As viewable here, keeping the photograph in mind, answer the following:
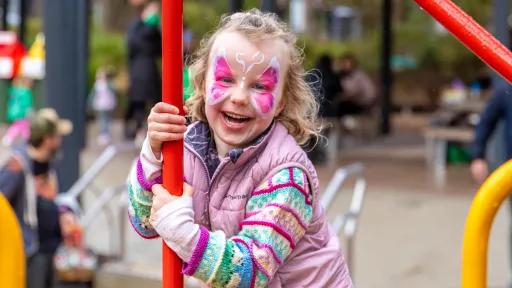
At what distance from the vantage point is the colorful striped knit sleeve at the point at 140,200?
2178 millimetres

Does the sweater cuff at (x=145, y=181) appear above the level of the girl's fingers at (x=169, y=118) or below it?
below

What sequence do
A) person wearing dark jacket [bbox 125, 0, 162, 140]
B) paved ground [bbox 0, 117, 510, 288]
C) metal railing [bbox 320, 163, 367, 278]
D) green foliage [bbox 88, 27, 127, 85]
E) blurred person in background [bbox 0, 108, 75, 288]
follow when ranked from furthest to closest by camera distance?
green foliage [bbox 88, 27, 127, 85] → person wearing dark jacket [bbox 125, 0, 162, 140] → paved ground [bbox 0, 117, 510, 288] → metal railing [bbox 320, 163, 367, 278] → blurred person in background [bbox 0, 108, 75, 288]

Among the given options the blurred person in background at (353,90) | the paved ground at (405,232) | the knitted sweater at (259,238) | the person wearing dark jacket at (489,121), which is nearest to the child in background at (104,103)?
the paved ground at (405,232)

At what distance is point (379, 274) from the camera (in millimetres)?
6699

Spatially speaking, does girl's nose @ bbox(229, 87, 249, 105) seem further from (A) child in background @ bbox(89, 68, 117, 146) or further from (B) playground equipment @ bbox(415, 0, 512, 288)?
(A) child in background @ bbox(89, 68, 117, 146)

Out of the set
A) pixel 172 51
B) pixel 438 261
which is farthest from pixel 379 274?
pixel 172 51

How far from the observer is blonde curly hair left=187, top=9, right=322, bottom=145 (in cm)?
228

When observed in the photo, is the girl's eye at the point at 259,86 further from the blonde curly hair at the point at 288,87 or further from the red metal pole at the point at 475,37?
Answer: the red metal pole at the point at 475,37

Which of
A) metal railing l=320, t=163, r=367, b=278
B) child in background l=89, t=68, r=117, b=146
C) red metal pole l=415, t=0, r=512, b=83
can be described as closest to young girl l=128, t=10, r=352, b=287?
red metal pole l=415, t=0, r=512, b=83

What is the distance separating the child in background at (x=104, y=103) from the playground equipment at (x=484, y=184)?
1141cm

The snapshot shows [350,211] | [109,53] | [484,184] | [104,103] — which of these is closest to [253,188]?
[484,184]

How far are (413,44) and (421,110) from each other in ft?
6.46

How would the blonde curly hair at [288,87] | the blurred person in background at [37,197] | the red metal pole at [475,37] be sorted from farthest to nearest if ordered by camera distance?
1. the blurred person in background at [37,197]
2. the blonde curly hair at [288,87]
3. the red metal pole at [475,37]

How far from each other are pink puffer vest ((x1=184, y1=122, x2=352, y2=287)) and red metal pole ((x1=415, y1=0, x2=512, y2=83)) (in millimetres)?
431
